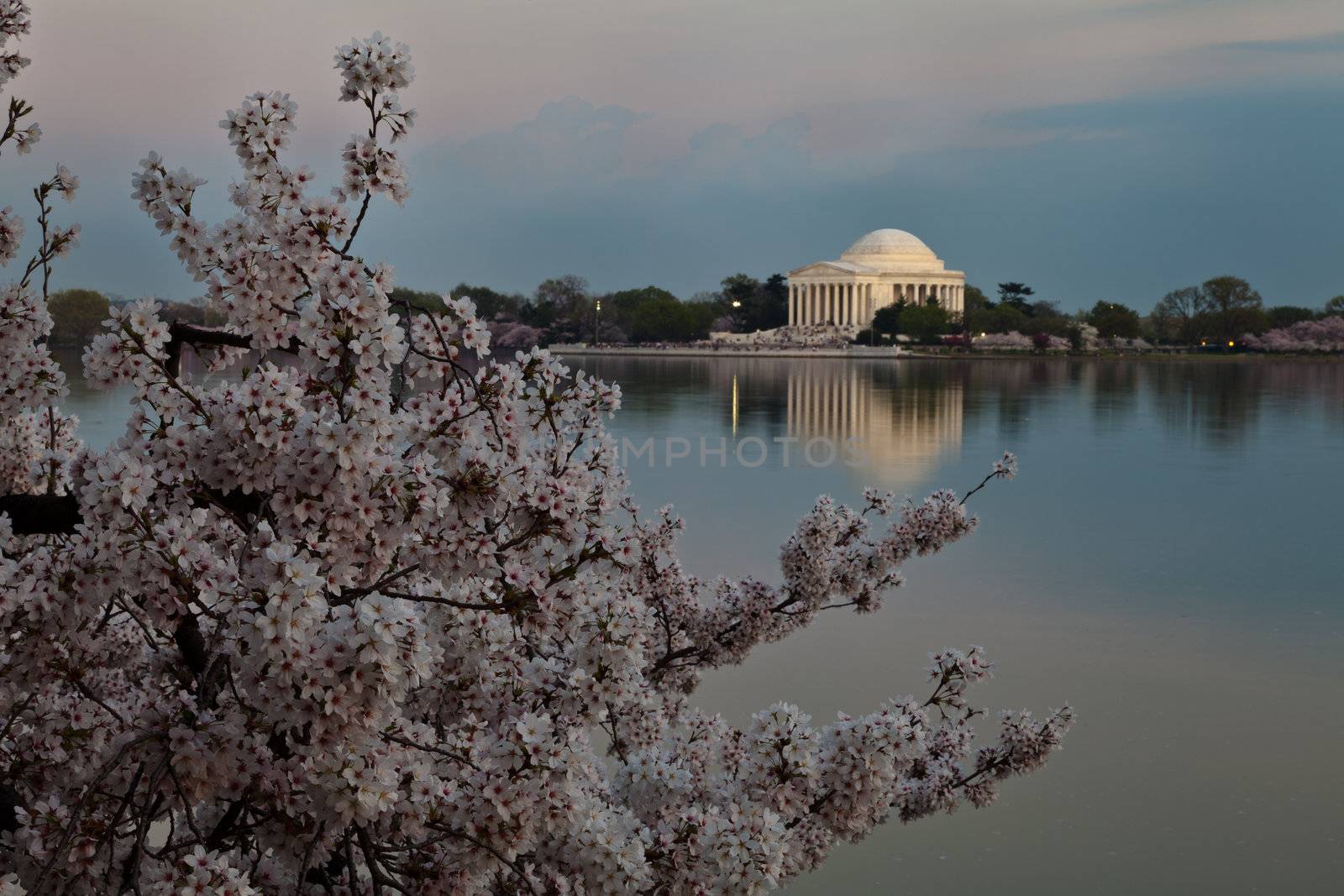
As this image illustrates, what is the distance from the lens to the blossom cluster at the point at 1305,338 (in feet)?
324

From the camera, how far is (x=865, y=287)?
129250mm

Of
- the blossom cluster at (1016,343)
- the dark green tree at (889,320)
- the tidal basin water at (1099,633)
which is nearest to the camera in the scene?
the tidal basin water at (1099,633)

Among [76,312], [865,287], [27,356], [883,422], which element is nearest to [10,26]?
[27,356]

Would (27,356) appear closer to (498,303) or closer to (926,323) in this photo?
(498,303)

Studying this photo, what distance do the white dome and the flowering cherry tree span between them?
136053 mm

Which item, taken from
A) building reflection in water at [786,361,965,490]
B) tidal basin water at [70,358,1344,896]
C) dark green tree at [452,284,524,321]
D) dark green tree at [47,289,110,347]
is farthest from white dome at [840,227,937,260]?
tidal basin water at [70,358,1344,896]

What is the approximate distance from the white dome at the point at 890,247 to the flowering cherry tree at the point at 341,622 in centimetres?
13605

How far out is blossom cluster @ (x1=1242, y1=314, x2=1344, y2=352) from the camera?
324 feet

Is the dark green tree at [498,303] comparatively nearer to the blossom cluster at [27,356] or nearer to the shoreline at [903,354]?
the shoreline at [903,354]

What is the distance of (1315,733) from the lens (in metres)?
8.34

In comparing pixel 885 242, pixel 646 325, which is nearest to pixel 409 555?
pixel 646 325

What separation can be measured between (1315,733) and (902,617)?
3447 millimetres

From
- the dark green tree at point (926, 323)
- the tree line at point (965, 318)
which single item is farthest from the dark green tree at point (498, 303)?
the dark green tree at point (926, 323)

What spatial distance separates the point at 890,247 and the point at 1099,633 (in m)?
131
